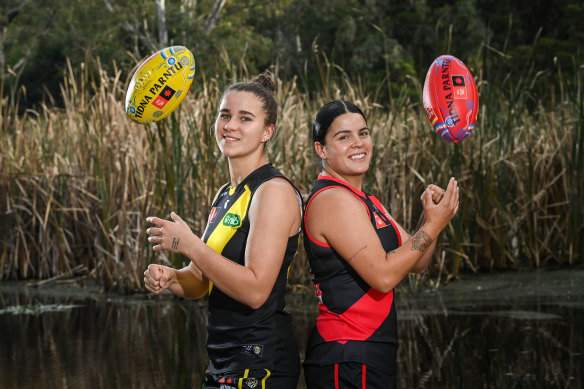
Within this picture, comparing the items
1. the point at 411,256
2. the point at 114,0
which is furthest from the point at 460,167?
the point at 114,0

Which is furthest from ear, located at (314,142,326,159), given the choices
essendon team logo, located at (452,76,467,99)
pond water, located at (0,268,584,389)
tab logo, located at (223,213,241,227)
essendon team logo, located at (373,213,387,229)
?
pond water, located at (0,268,584,389)

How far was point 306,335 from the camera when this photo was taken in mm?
5879

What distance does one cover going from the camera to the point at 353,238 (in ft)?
8.96

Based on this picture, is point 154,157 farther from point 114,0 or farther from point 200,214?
point 114,0

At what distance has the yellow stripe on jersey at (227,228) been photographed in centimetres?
275

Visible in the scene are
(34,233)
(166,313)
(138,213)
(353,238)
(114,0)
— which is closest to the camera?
(353,238)

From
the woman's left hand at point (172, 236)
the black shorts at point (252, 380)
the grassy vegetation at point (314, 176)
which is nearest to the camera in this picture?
the woman's left hand at point (172, 236)

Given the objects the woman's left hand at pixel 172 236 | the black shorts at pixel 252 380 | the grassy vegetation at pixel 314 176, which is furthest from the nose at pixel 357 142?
the grassy vegetation at pixel 314 176

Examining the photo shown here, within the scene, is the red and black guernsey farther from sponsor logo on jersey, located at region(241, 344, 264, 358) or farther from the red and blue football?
the red and blue football

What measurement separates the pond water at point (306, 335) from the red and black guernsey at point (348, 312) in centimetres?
188

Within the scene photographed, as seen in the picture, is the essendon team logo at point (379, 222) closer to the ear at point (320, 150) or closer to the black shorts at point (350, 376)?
the ear at point (320, 150)

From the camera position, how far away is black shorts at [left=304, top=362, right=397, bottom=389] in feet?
9.02

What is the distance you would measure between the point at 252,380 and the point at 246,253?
0.39 m

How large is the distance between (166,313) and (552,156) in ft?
11.9
